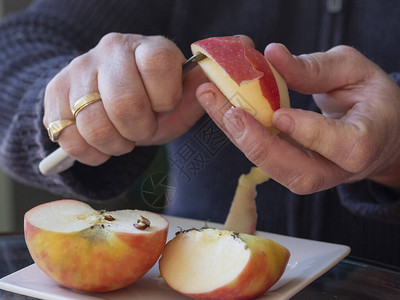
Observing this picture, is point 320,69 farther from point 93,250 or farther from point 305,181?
point 93,250

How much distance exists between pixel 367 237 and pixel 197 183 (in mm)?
234

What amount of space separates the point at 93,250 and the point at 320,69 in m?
0.25

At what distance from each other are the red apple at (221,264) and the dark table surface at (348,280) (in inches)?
2.1

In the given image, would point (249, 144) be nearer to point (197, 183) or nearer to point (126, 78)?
point (126, 78)

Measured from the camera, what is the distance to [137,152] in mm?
684

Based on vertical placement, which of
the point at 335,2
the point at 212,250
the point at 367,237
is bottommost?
the point at 367,237

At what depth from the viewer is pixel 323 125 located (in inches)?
14.4

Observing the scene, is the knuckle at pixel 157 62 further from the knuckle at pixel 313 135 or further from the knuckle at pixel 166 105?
the knuckle at pixel 313 135

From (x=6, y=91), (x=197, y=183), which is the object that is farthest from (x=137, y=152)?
(x=6, y=91)

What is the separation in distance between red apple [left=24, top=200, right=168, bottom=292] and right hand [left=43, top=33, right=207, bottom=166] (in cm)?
11

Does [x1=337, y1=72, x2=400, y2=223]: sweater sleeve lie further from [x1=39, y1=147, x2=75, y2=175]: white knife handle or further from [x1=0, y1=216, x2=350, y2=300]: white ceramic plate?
[x1=39, y1=147, x2=75, y2=175]: white knife handle

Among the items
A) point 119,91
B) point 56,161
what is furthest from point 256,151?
point 56,161

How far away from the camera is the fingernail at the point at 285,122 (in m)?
0.37

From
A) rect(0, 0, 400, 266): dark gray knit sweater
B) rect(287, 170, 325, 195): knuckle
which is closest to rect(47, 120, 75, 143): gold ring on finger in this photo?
rect(0, 0, 400, 266): dark gray knit sweater
